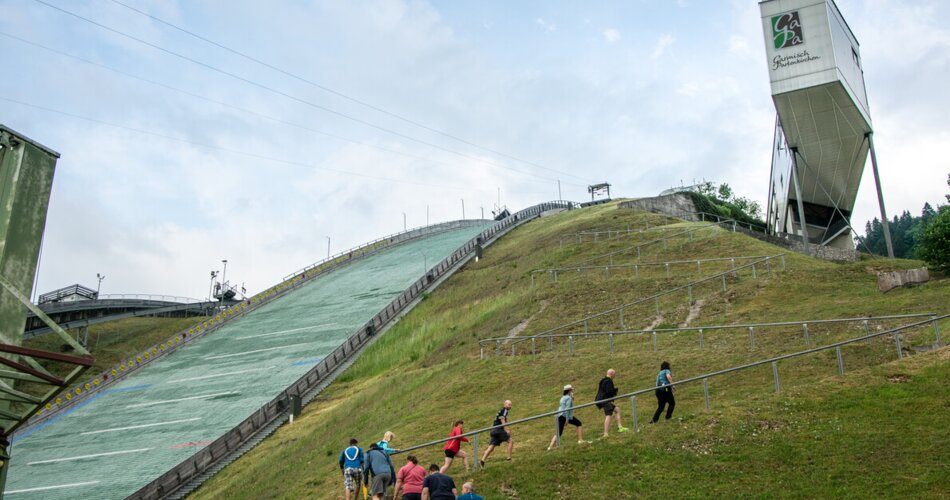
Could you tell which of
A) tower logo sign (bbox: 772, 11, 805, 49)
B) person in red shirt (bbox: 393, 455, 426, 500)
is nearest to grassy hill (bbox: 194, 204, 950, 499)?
person in red shirt (bbox: 393, 455, 426, 500)

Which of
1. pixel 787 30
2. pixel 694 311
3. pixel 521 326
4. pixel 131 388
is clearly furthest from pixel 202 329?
pixel 787 30

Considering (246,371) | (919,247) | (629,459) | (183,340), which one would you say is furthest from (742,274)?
(183,340)

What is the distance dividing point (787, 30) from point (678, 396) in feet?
118

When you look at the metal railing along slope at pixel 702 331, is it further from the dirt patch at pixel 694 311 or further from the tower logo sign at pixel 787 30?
the tower logo sign at pixel 787 30

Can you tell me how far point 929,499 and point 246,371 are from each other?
36437mm

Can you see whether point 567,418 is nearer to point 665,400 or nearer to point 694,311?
point 665,400

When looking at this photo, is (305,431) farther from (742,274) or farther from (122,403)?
(742,274)

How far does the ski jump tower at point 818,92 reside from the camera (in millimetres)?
47094

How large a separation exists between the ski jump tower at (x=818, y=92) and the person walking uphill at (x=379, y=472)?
36576 mm

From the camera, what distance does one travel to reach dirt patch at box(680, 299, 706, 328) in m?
30.0

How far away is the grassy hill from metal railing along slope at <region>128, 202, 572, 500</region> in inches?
39.5

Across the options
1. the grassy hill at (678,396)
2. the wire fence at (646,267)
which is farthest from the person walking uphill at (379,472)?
the wire fence at (646,267)

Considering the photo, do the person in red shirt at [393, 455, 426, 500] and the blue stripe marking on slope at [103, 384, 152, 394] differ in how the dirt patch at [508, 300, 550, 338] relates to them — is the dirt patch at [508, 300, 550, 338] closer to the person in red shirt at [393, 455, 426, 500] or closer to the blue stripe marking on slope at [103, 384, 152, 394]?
the person in red shirt at [393, 455, 426, 500]

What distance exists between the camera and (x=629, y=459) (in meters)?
15.4
